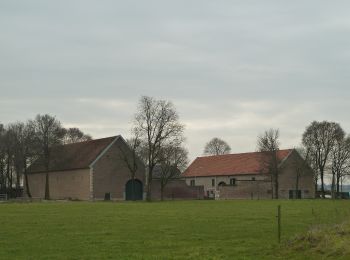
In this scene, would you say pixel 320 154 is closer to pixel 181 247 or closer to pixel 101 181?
Answer: pixel 101 181

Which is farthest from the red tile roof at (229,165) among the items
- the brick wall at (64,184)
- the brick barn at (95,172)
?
the brick wall at (64,184)

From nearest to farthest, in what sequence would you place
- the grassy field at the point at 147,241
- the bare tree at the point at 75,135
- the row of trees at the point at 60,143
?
the grassy field at the point at 147,241 < the row of trees at the point at 60,143 < the bare tree at the point at 75,135

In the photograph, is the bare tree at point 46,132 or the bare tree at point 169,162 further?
the bare tree at point 46,132

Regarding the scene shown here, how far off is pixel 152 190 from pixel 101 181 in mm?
9425

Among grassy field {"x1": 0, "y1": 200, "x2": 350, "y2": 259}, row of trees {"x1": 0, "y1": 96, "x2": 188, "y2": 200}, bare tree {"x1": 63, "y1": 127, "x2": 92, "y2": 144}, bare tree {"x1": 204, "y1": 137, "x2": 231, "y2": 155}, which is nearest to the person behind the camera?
grassy field {"x1": 0, "y1": 200, "x2": 350, "y2": 259}

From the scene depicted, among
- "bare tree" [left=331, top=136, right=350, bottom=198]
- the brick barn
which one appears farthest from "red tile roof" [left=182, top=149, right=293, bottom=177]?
the brick barn

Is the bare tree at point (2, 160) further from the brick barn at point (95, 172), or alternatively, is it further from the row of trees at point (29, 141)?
the brick barn at point (95, 172)

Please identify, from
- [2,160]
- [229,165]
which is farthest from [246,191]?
[2,160]

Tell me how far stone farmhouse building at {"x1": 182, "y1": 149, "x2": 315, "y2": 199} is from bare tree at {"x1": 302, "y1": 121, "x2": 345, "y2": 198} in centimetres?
425

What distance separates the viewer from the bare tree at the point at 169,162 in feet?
276

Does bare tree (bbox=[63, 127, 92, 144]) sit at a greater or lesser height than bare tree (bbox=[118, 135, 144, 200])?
greater

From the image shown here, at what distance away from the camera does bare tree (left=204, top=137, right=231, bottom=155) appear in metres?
146

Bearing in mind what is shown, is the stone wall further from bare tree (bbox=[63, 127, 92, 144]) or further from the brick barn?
bare tree (bbox=[63, 127, 92, 144])

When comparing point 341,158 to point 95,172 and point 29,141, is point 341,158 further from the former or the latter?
point 29,141
